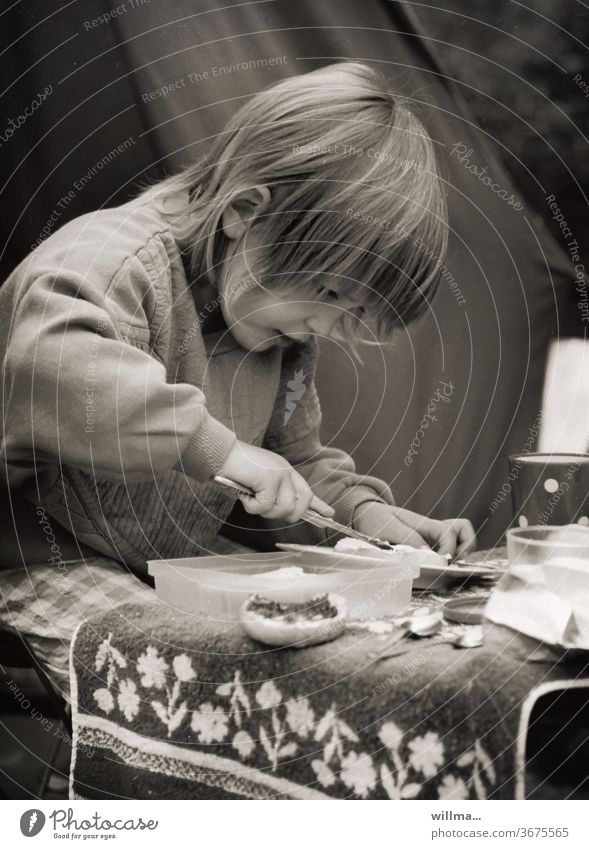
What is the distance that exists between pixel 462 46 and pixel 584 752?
512 mm

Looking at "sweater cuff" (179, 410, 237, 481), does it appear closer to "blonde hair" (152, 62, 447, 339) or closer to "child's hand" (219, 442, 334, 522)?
"child's hand" (219, 442, 334, 522)

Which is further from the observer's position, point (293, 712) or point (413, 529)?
point (413, 529)

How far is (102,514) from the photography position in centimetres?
57

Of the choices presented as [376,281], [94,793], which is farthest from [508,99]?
[94,793]

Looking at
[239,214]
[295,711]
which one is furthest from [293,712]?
[239,214]

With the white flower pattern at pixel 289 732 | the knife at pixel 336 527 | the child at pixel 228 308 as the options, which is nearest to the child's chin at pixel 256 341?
the child at pixel 228 308

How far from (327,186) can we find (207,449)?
0.20m

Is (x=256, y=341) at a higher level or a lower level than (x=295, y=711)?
higher

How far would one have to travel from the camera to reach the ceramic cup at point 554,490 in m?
0.56

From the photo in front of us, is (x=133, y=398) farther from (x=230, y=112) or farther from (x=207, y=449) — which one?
(x=230, y=112)

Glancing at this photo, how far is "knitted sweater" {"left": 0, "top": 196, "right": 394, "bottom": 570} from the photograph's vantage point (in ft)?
1.72

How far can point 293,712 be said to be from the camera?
477mm

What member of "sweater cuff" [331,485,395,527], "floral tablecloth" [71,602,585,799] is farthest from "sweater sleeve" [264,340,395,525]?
"floral tablecloth" [71,602,585,799]

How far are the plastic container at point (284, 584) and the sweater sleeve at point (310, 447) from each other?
0.19 feet
